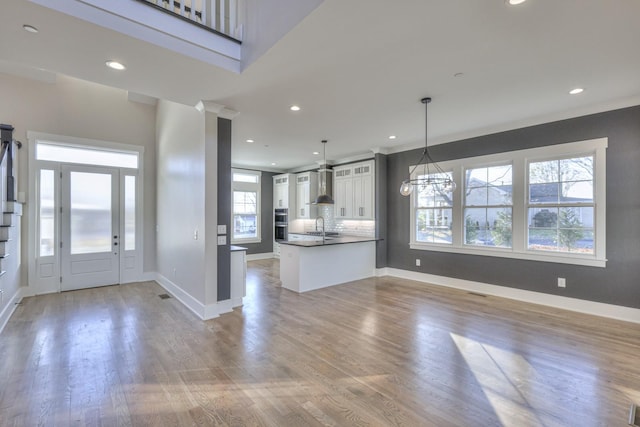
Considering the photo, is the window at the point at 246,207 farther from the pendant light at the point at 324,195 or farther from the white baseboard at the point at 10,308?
the white baseboard at the point at 10,308

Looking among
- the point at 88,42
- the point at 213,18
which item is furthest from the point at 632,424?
the point at 88,42

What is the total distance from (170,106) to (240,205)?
3.83m

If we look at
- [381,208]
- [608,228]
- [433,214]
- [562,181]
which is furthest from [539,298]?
[381,208]

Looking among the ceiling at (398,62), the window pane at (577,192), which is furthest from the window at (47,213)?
the window pane at (577,192)

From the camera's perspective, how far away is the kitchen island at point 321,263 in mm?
5270

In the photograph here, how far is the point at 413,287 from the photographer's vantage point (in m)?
5.55

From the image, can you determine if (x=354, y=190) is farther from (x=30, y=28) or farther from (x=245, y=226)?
(x=30, y=28)

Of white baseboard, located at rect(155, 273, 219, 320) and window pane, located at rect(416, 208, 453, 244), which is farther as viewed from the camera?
window pane, located at rect(416, 208, 453, 244)

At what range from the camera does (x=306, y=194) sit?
8.50 m

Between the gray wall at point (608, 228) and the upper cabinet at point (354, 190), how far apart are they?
188 centimetres

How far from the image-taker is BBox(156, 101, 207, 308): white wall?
405 cm

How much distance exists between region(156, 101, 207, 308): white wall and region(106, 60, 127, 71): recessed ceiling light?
1.16 metres

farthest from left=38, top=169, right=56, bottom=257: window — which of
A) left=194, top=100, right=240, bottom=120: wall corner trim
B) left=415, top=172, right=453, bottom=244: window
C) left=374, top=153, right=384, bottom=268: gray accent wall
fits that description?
left=415, top=172, right=453, bottom=244: window

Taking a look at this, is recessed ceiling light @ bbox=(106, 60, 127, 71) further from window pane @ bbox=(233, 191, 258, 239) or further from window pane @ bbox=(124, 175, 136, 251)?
window pane @ bbox=(233, 191, 258, 239)
